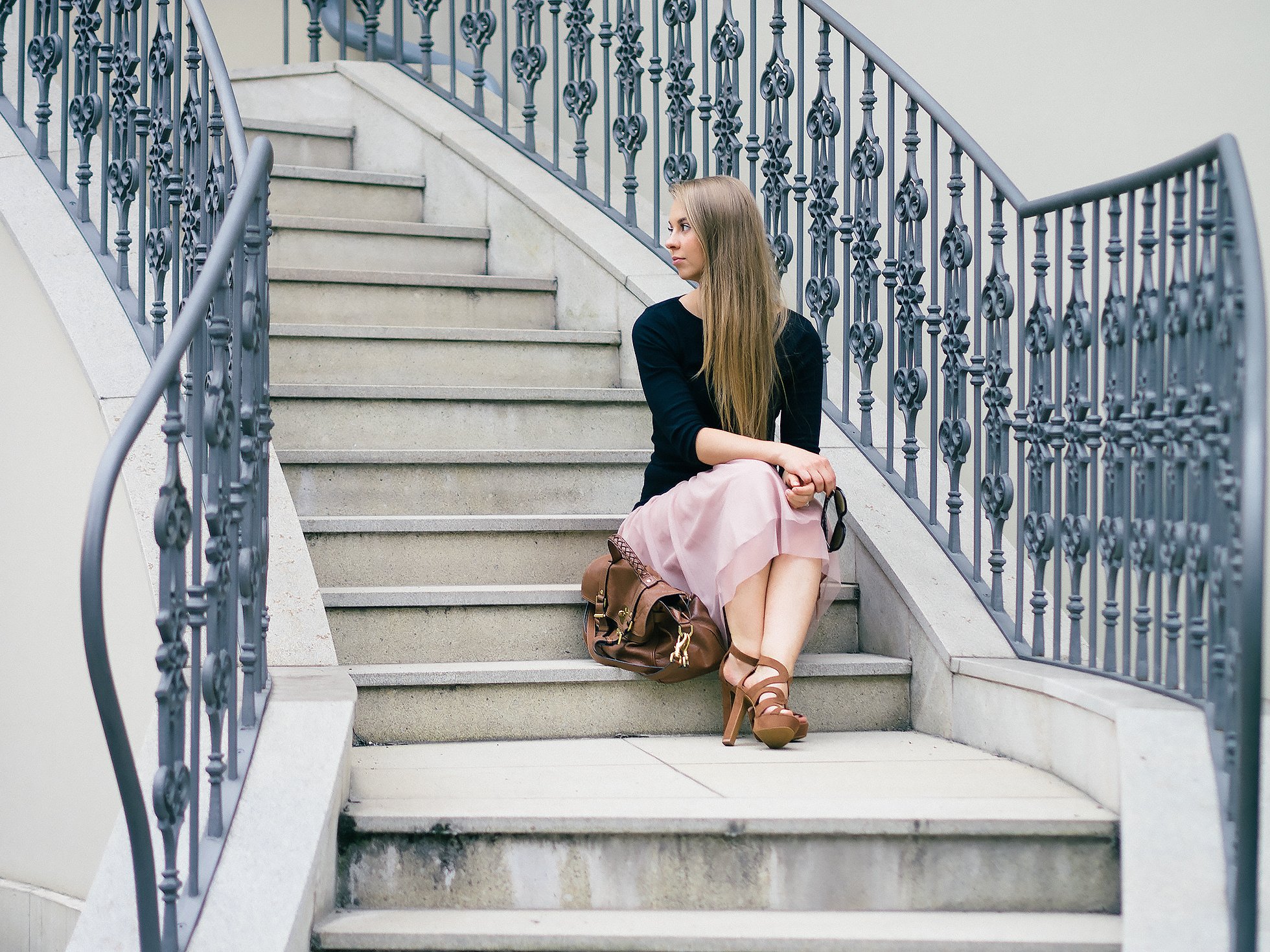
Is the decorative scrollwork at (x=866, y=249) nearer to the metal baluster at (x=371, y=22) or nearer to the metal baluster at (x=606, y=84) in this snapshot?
the metal baluster at (x=606, y=84)

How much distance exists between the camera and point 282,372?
4.04m

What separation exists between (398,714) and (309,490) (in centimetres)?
87

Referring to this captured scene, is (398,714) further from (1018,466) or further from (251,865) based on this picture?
(1018,466)

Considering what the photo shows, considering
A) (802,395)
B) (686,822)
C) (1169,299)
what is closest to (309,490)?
(802,395)

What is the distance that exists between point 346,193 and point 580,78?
1.05m

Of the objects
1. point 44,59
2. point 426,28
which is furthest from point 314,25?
point 44,59

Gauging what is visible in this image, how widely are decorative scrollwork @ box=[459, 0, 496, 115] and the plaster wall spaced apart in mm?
2165

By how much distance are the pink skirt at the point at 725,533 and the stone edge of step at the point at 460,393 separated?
928mm

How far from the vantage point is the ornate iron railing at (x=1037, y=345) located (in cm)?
216

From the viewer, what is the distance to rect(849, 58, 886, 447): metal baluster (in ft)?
11.7

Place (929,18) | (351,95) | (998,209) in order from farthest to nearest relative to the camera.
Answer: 1. (351,95)
2. (929,18)
3. (998,209)

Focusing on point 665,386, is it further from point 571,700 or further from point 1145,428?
point 1145,428

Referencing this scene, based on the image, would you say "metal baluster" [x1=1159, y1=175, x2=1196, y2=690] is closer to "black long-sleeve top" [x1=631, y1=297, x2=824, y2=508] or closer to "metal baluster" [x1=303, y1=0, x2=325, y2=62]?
"black long-sleeve top" [x1=631, y1=297, x2=824, y2=508]

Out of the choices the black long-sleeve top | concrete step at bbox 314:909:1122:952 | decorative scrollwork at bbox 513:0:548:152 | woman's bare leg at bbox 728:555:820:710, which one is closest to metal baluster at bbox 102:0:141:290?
the black long-sleeve top
